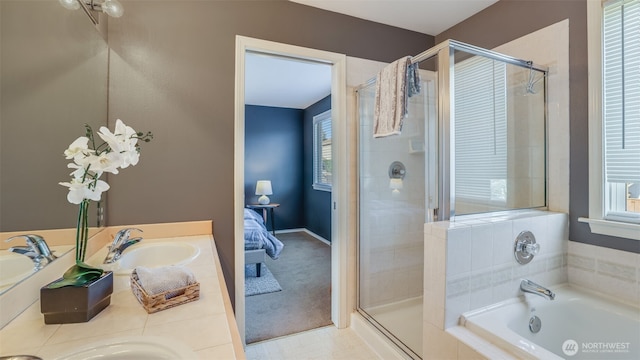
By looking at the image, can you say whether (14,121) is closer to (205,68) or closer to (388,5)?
(205,68)

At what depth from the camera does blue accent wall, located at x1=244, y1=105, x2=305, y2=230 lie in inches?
224

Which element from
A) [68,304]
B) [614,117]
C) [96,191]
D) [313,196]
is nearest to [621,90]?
[614,117]

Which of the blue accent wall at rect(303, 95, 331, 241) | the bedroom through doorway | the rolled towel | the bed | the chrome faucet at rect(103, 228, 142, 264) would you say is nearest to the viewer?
the rolled towel

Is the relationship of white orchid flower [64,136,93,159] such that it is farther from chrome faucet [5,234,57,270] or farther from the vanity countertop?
the vanity countertop

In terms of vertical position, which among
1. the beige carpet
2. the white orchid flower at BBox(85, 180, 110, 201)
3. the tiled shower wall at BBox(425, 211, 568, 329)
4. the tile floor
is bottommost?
the tile floor

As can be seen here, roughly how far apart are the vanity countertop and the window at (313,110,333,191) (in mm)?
4162

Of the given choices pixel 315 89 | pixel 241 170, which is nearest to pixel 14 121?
pixel 241 170

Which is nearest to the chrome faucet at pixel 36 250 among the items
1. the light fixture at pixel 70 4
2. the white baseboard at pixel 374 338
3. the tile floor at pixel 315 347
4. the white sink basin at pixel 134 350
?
the white sink basin at pixel 134 350

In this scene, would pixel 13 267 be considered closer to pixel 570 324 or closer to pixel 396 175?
pixel 396 175

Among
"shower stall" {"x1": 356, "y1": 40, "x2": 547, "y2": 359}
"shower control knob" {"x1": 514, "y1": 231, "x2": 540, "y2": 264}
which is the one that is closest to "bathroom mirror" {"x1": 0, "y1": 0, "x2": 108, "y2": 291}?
"shower stall" {"x1": 356, "y1": 40, "x2": 547, "y2": 359}

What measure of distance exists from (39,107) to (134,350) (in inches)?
36.2

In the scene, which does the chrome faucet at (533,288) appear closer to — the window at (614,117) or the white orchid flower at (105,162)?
the window at (614,117)

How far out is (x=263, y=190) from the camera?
5438 millimetres

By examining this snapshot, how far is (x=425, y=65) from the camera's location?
1.75 meters
